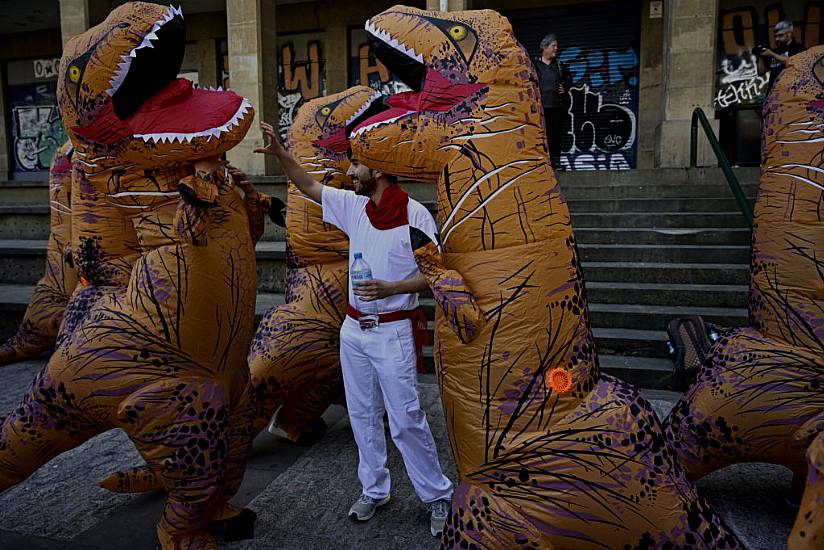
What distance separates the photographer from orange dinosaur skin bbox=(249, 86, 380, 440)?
11.9 feet

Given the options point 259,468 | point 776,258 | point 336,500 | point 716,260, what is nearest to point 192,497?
point 336,500

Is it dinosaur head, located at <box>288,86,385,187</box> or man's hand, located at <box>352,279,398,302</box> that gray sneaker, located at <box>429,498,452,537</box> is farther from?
dinosaur head, located at <box>288,86,385,187</box>

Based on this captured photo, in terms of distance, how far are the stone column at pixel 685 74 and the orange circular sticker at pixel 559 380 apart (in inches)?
315

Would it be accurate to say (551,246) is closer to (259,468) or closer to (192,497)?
(192,497)

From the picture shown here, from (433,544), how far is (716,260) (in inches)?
190

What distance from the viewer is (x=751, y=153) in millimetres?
8805

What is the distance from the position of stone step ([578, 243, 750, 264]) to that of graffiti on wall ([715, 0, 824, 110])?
551 centimetres

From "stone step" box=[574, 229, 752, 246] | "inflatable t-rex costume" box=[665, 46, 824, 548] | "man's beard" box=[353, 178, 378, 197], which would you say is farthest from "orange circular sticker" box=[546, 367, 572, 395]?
"stone step" box=[574, 229, 752, 246]

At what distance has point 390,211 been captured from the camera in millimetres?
2971

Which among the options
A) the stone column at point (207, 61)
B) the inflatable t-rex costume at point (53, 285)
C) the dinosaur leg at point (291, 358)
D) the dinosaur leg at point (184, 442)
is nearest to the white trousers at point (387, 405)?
the dinosaur leg at point (291, 358)

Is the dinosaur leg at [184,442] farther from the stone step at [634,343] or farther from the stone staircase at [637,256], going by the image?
the stone step at [634,343]

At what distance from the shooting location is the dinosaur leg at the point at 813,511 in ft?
5.41

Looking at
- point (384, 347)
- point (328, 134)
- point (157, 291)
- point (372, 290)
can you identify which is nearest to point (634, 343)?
point (384, 347)

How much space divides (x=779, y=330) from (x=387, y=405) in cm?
187
